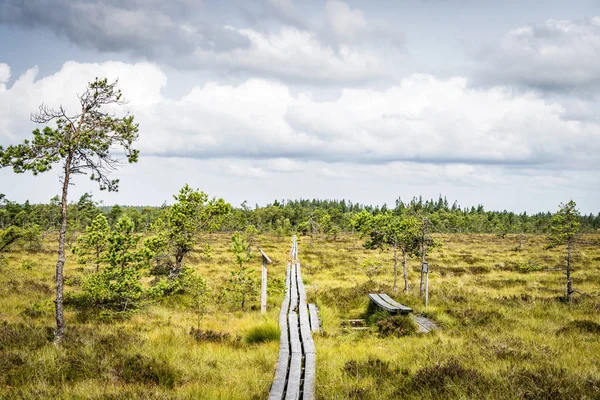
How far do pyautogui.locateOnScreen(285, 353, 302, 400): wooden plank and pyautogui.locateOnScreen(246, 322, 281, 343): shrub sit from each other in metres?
1.94

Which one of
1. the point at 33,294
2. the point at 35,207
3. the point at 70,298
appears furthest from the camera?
the point at 35,207

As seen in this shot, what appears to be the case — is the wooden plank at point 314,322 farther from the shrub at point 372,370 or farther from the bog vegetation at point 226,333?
the shrub at point 372,370

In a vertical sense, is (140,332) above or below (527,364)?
below

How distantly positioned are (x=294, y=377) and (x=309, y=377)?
0.23m

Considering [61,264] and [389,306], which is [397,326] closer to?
[389,306]

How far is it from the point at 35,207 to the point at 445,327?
270 ft

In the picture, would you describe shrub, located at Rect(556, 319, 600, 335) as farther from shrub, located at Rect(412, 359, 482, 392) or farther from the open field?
shrub, located at Rect(412, 359, 482, 392)

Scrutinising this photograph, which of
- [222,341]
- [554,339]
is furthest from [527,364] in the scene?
[222,341]

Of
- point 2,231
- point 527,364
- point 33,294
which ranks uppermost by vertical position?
point 2,231

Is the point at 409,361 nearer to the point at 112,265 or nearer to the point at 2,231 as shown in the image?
the point at 112,265

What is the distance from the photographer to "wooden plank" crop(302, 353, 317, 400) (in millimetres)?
5105

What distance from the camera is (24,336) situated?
851 centimetres

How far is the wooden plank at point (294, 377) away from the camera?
5.08 metres

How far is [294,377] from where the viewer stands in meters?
5.68
